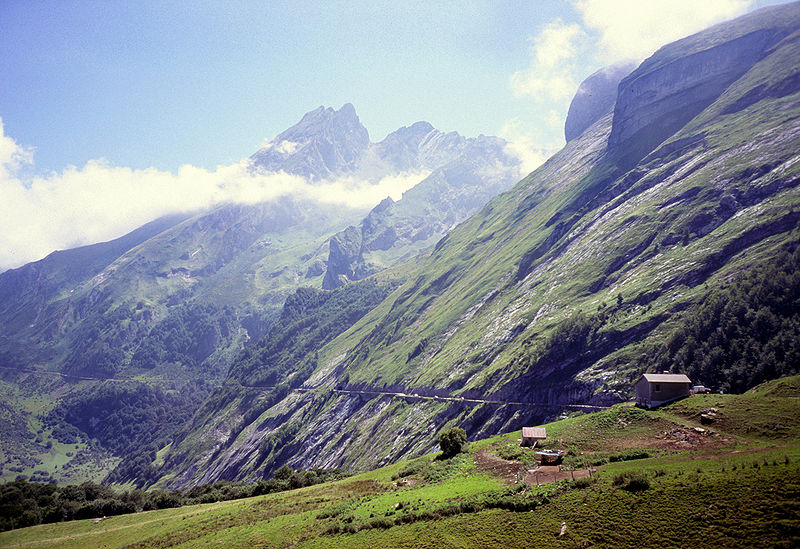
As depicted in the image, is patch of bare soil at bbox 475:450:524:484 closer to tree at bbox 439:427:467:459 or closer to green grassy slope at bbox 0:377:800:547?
green grassy slope at bbox 0:377:800:547

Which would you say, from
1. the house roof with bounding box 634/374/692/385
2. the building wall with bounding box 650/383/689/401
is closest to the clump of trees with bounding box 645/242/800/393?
the house roof with bounding box 634/374/692/385

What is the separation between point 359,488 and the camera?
72438 millimetres

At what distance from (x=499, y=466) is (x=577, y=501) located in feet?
70.3

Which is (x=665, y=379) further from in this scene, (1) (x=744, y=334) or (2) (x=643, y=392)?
(1) (x=744, y=334)

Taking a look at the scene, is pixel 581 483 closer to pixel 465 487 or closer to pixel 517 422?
pixel 465 487

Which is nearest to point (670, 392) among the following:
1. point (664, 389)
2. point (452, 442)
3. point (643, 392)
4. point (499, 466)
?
point (664, 389)

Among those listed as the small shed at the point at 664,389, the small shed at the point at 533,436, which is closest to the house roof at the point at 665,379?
the small shed at the point at 664,389

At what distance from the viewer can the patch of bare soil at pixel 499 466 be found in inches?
2229

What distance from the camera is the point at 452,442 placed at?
80.6 metres

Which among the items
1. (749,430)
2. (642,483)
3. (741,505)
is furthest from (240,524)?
(749,430)

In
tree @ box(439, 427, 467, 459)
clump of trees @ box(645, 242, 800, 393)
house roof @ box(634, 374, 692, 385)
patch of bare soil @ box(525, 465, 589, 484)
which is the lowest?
clump of trees @ box(645, 242, 800, 393)

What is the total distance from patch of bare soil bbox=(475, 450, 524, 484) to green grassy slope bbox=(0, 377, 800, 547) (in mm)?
371

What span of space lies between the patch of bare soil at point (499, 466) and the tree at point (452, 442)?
29.2ft

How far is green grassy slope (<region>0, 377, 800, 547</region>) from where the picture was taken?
34719 mm
